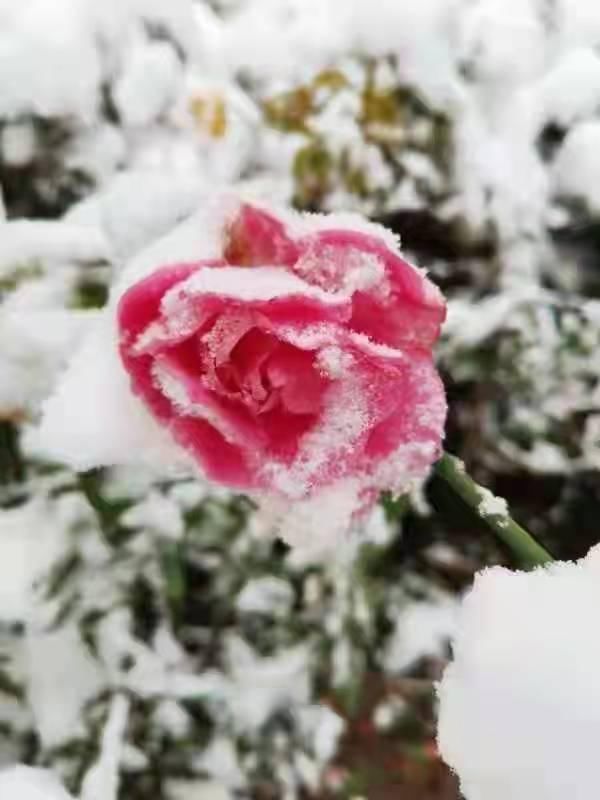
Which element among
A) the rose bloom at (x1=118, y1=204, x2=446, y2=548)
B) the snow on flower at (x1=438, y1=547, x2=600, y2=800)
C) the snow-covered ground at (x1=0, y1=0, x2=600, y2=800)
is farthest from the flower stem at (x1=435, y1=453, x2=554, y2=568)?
the snow-covered ground at (x1=0, y1=0, x2=600, y2=800)

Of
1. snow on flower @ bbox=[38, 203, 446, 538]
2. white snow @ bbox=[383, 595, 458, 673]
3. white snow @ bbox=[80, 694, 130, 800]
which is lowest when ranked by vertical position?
white snow @ bbox=[383, 595, 458, 673]

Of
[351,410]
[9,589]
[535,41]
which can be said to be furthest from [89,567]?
[535,41]

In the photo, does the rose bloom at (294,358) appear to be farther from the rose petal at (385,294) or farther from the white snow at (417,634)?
the white snow at (417,634)

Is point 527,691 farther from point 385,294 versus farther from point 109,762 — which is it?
point 109,762

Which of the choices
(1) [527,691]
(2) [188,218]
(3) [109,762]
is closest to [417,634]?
(3) [109,762]

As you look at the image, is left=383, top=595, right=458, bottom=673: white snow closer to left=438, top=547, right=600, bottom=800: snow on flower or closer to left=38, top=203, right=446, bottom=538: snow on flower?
left=38, top=203, right=446, bottom=538: snow on flower

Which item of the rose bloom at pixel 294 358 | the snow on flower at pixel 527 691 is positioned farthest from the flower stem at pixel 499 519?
the snow on flower at pixel 527 691

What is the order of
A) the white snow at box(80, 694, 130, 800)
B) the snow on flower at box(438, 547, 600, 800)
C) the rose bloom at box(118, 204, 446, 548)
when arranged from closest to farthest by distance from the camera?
the snow on flower at box(438, 547, 600, 800)
the rose bloom at box(118, 204, 446, 548)
the white snow at box(80, 694, 130, 800)

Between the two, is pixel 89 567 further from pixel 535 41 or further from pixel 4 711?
pixel 535 41
